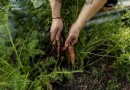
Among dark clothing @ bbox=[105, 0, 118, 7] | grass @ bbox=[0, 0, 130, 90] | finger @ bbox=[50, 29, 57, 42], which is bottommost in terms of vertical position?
grass @ bbox=[0, 0, 130, 90]

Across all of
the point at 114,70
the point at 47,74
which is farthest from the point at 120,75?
the point at 47,74

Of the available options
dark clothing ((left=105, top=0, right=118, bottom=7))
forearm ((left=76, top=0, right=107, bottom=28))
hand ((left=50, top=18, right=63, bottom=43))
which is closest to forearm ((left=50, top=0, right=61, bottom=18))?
hand ((left=50, top=18, right=63, bottom=43))

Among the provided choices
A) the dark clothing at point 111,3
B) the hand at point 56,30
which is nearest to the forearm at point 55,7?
the hand at point 56,30

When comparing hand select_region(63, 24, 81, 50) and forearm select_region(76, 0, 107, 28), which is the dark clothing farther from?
hand select_region(63, 24, 81, 50)

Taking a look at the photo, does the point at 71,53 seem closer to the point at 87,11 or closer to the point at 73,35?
the point at 73,35

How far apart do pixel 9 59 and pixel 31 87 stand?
280 mm

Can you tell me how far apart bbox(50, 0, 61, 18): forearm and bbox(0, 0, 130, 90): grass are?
0.08m

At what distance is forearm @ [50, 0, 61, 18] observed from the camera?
227 centimetres

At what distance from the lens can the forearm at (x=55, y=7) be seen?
227 centimetres

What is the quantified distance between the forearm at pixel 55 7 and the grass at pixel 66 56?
8cm

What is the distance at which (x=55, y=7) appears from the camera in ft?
7.55

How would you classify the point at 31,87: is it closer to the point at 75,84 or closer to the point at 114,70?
the point at 75,84

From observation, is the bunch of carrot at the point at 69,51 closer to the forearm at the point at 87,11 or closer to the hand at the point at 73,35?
the hand at the point at 73,35

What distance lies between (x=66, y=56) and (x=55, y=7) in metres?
0.35
